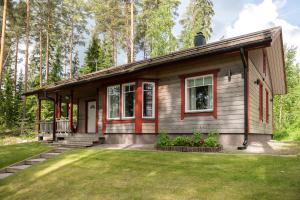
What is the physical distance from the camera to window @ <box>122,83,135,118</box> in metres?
13.4

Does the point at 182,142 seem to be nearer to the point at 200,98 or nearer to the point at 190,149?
the point at 190,149

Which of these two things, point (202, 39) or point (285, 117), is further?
point (285, 117)

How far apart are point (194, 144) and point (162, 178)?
3.54 meters

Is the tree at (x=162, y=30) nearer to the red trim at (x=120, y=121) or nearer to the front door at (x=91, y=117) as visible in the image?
the front door at (x=91, y=117)

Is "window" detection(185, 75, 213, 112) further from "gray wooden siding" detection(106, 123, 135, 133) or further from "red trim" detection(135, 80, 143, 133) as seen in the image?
"gray wooden siding" detection(106, 123, 135, 133)

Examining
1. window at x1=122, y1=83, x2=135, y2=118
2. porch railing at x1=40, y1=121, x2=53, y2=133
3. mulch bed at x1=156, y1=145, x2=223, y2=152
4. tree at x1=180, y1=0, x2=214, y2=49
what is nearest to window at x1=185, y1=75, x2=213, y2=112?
mulch bed at x1=156, y1=145, x2=223, y2=152

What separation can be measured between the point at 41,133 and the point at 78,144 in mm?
5564

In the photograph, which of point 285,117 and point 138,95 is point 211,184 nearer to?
point 138,95

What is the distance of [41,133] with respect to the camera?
18188 millimetres

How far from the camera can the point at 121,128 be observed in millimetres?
13609

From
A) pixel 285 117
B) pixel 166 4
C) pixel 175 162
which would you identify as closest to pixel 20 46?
pixel 166 4

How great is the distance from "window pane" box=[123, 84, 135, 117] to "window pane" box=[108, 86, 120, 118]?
55 centimetres

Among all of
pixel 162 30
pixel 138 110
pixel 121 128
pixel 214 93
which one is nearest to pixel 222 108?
pixel 214 93

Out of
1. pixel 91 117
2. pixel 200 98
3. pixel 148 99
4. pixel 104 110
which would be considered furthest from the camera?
pixel 91 117
